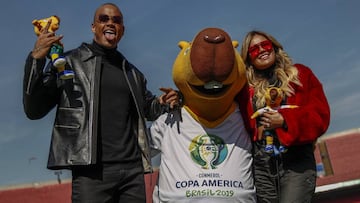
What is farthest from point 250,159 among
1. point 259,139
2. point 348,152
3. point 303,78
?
point 348,152

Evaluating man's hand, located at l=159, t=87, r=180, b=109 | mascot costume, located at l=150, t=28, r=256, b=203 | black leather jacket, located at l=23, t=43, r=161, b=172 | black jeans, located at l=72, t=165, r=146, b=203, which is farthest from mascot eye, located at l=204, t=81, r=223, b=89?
black jeans, located at l=72, t=165, r=146, b=203

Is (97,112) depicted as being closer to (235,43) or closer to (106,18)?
(106,18)

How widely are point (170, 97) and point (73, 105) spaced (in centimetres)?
65

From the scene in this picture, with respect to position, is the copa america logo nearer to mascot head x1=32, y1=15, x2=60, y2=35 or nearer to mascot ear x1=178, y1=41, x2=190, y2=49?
mascot ear x1=178, y1=41, x2=190, y2=49

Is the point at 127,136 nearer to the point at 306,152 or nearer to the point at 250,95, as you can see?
the point at 250,95

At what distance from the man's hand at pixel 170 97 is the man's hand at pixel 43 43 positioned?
2.60ft

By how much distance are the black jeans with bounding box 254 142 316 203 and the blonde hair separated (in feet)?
1.26

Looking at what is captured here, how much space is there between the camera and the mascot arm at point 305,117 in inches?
114

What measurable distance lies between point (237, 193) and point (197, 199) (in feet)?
0.87

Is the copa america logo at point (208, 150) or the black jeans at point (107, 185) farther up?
the copa america logo at point (208, 150)

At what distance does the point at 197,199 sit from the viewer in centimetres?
278

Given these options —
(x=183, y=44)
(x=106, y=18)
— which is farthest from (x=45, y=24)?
(x=183, y=44)

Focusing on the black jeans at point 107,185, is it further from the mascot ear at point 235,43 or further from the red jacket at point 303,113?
the mascot ear at point 235,43

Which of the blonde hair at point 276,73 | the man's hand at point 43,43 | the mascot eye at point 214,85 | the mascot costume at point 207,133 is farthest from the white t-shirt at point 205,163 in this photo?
the man's hand at point 43,43
